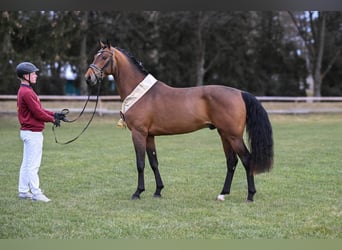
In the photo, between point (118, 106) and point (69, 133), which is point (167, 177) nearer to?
point (69, 133)

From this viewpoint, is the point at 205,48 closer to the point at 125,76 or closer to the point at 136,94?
the point at 125,76

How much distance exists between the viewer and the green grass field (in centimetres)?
431

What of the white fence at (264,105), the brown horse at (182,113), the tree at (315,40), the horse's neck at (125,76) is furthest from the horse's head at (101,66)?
the tree at (315,40)

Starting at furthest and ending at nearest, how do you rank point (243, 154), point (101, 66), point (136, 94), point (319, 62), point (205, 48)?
point (205, 48) → point (319, 62) → point (136, 94) → point (101, 66) → point (243, 154)

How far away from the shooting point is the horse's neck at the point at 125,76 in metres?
5.88

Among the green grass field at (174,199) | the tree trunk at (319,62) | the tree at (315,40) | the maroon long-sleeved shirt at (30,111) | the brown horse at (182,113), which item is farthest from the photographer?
the tree at (315,40)

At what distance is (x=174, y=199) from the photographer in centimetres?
564

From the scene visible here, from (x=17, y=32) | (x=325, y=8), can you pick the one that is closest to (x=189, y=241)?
(x=325, y=8)

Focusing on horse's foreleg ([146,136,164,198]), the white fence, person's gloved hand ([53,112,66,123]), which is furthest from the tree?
person's gloved hand ([53,112,66,123])

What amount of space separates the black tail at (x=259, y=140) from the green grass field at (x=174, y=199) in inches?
18.4

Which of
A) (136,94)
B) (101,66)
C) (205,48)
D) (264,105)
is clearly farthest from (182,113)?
(205,48)

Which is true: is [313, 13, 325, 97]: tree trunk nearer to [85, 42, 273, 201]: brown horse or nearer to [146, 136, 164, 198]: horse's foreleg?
[85, 42, 273, 201]: brown horse

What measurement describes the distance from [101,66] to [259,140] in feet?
7.20

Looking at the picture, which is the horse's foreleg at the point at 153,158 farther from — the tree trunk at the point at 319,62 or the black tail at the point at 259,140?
the tree trunk at the point at 319,62
